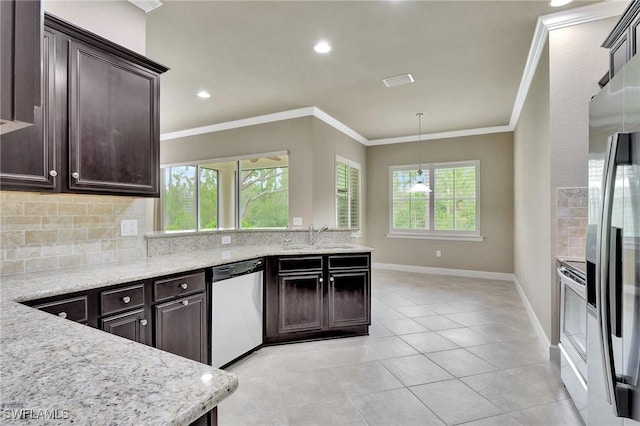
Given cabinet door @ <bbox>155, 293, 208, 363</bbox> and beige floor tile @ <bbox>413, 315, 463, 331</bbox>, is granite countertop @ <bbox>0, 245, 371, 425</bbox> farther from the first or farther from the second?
beige floor tile @ <bbox>413, 315, 463, 331</bbox>

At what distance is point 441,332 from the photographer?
11.4ft

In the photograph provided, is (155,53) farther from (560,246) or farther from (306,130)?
(560,246)

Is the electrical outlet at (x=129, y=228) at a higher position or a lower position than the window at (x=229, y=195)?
lower

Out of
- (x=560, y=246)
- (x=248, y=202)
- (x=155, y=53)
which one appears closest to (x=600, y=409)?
(x=560, y=246)

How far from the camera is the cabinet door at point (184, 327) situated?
2064 millimetres

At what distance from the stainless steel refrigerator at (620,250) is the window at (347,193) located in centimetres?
452

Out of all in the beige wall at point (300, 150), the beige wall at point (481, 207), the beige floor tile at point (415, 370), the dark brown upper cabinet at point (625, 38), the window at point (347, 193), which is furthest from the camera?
the beige wall at point (481, 207)

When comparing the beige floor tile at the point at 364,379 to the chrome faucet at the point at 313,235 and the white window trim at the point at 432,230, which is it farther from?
the white window trim at the point at 432,230

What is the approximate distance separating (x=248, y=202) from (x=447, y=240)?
13.2 ft

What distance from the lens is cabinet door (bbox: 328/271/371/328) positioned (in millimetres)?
3307

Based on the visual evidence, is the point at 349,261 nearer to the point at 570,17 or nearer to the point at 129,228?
the point at 129,228

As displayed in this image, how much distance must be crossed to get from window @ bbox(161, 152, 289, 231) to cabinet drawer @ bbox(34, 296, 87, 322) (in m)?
3.60

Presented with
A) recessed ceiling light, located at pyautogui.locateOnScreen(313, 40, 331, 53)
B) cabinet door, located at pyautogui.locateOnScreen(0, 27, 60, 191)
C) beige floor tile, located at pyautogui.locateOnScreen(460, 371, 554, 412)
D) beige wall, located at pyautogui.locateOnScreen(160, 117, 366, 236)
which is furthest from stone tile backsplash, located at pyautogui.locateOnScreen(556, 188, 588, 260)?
cabinet door, located at pyautogui.locateOnScreen(0, 27, 60, 191)

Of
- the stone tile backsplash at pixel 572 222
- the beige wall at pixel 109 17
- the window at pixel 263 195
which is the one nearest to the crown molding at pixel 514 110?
the window at pixel 263 195
